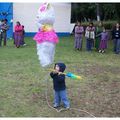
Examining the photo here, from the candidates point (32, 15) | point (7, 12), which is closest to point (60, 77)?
point (7, 12)

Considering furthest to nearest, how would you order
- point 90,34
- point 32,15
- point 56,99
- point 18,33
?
1. point 32,15
2. point 18,33
3. point 90,34
4. point 56,99

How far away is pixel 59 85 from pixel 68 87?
212cm

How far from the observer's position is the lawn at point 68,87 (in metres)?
8.65

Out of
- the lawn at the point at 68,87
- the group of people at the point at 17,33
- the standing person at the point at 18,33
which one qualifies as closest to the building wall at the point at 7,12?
the group of people at the point at 17,33

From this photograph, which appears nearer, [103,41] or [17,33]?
[103,41]

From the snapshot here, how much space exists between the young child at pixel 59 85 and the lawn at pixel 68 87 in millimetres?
249

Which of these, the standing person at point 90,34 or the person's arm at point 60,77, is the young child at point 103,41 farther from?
the person's arm at point 60,77

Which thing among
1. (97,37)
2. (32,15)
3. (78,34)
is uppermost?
(32,15)

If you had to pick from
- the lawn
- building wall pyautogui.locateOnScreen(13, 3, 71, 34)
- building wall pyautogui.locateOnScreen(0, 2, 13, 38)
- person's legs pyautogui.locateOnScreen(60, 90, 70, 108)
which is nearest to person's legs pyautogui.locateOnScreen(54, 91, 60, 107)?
person's legs pyautogui.locateOnScreen(60, 90, 70, 108)

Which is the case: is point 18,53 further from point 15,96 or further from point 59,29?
point 59,29

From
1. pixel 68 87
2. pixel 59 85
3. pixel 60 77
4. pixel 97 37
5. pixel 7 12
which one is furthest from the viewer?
pixel 7 12

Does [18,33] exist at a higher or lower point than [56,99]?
higher

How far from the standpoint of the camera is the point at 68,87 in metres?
10.7

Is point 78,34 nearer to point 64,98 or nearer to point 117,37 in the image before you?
point 117,37
